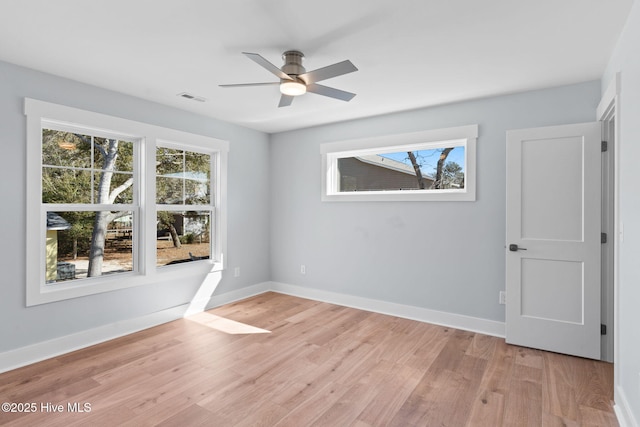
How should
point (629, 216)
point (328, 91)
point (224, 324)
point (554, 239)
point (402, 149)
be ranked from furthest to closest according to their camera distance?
point (402, 149) → point (224, 324) → point (554, 239) → point (328, 91) → point (629, 216)

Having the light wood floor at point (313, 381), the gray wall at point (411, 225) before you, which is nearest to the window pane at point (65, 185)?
the light wood floor at point (313, 381)

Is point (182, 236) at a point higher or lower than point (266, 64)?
lower

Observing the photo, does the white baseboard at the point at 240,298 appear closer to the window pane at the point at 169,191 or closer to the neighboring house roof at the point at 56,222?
the neighboring house roof at the point at 56,222

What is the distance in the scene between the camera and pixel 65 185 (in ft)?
10.3

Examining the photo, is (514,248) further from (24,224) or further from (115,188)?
(24,224)

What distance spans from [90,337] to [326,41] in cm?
338

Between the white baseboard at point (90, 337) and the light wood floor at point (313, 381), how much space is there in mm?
105

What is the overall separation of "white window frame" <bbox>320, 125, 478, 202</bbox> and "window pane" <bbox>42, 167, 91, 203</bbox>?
2.75 m

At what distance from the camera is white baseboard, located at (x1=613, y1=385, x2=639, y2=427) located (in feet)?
6.18

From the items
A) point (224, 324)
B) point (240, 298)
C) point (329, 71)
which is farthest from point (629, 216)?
point (240, 298)

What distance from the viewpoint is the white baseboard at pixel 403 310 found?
3523 millimetres

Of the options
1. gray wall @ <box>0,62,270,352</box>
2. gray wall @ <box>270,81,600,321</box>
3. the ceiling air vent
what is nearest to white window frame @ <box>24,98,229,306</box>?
gray wall @ <box>0,62,270,352</box>

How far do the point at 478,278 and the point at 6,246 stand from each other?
435 cm

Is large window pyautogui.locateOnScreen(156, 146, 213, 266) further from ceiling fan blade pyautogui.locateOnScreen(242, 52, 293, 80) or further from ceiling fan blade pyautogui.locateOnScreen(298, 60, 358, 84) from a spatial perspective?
ceiling fan blade pyautogui.locateOnScreen(298, 60, 358, 84)
